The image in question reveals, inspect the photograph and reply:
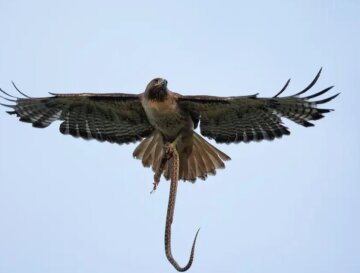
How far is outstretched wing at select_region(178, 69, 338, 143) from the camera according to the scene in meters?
10.3

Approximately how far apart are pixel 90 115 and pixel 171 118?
1285 mm

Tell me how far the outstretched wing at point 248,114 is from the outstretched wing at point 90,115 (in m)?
0.79

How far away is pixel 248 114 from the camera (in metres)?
10.7

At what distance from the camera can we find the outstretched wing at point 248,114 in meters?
10.3

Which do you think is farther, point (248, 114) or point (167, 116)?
point (248, 114)

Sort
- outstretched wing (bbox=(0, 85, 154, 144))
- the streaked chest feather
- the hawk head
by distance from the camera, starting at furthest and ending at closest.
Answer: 1. outstretched wing (bbox=(0, 85, 154, 144))
2. the streaked chest feather
3. the hawk head

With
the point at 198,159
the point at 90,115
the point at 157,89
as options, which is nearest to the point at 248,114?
the point at 198,159

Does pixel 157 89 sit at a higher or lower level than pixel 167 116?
higher

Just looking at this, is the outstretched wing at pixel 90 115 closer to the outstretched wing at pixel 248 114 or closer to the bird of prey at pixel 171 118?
the bird of prey at pixel 171 118

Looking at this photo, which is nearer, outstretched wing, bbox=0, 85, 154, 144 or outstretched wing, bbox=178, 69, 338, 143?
outstretched wing, bbox=178, 69, 338, 143

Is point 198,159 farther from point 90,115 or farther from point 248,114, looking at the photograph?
point 90,115

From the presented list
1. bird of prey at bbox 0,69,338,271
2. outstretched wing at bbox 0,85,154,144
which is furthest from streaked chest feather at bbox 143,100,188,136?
outstretched wing at bbox 0,85,154,144

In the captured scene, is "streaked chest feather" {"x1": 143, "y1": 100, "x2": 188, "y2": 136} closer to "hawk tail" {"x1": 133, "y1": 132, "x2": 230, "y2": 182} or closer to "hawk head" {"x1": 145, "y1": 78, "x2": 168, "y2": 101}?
"hawk head" {"x1": 145, "y1": 78, "x2": 168, "y2": 101}

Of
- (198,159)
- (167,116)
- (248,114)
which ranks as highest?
(248,114)
